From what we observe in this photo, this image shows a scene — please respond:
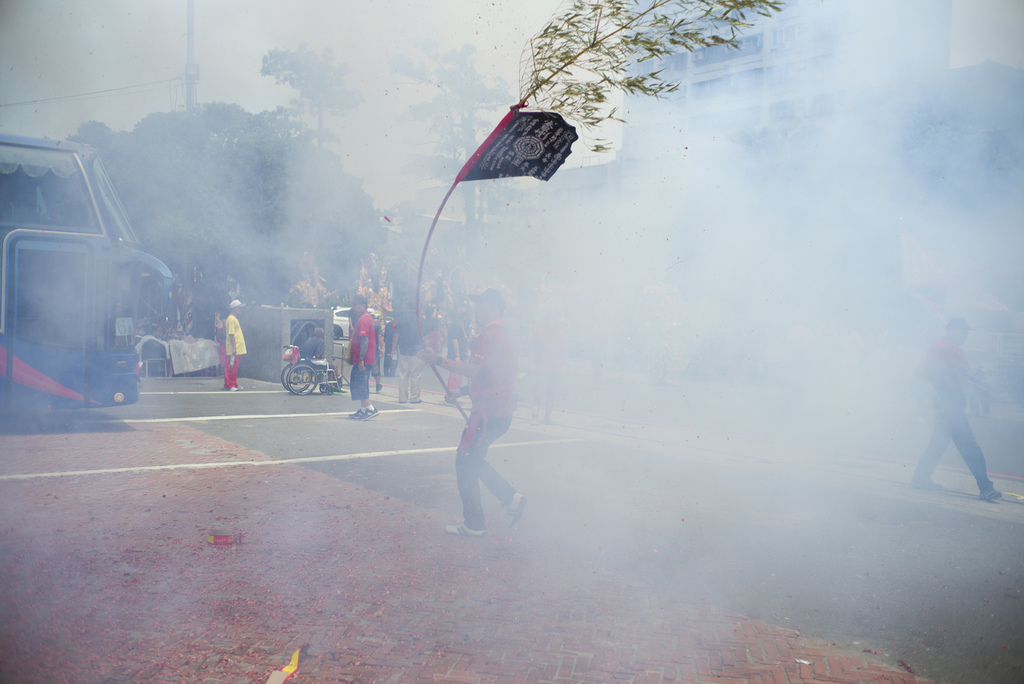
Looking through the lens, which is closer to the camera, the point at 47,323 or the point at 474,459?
the point at 474,459

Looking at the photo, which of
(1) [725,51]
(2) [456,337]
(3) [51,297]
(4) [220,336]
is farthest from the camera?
(4) [220,336]

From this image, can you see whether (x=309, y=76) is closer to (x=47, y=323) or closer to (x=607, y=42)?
(x=607, y=42)

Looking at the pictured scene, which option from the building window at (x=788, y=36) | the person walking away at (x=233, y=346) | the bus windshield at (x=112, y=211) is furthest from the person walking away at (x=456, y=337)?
the building window at (x=788, y=36)

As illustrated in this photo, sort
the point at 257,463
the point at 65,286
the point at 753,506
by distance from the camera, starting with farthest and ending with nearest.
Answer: the point at 65,286
the point at 257,463
the point at 753,506

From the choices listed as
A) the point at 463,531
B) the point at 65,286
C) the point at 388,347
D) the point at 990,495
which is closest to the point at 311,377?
the point at 388,347

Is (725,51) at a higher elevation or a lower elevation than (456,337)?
higher

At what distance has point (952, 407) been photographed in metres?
5.98

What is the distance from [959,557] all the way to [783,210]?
2.93 meters

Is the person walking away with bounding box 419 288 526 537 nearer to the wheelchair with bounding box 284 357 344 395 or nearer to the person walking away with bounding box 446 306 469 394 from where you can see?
the person walking away with bounding box 446 306 469 394

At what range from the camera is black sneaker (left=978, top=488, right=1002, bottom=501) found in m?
5.92

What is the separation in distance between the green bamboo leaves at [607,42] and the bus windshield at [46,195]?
4415 mm

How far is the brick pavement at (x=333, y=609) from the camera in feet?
8.76

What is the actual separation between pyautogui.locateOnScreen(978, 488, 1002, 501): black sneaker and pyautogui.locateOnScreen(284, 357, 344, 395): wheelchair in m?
9.84

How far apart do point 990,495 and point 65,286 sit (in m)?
9.10
